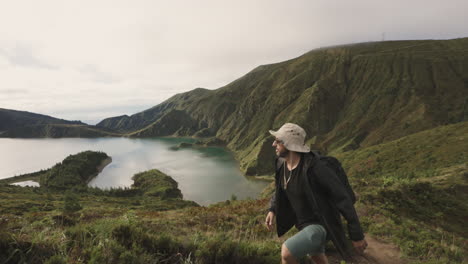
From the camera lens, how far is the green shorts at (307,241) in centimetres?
314

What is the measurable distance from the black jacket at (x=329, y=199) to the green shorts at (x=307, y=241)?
0.46 ft

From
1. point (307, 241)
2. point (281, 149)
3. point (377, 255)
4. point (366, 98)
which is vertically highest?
point (366, 98)

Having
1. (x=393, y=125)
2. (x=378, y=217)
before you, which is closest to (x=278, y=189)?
(x=378, y=217)

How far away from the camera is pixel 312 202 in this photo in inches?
130

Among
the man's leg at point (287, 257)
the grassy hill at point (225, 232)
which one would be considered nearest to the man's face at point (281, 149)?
the man's leg at point (287, 257)

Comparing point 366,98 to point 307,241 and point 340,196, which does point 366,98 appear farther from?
point 307,241

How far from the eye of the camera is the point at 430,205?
11766 millimetres

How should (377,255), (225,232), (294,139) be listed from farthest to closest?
(225,232) → (377,255) → (294,139)

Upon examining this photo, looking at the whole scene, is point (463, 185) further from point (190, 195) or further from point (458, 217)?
point (190, 195)

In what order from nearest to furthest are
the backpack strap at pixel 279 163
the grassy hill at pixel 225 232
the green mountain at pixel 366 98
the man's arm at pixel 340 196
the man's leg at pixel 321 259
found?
the man's arm at pixel 340 196
the man's leg at pixel 321 259
the grassy hill at pixel 225 232
the backpack strap at pixel 279 163
the green mountain at pixel 366 98

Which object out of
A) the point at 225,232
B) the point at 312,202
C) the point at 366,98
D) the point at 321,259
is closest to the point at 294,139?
the point at 312,202

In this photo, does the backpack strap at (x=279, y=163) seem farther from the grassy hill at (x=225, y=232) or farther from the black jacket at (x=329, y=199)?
the grassy hill at (x=225, y=232)

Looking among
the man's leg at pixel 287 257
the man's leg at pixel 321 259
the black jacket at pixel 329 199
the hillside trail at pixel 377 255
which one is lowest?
the hillside trail at pixel 377 255

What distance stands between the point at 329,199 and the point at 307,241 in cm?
69
